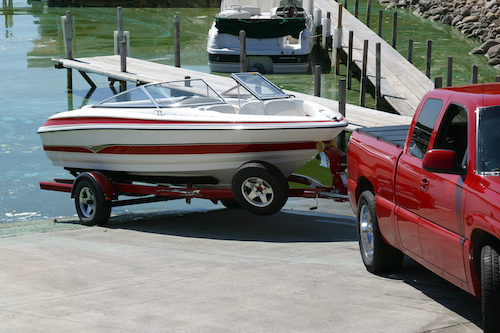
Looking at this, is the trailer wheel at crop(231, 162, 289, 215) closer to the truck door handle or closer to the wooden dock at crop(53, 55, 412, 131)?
the truck door handle

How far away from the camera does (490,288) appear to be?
206 inches

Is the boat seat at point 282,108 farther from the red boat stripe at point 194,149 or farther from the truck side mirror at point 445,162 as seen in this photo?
the truck side mirror at point 445,162

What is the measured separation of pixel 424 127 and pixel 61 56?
2474 centimetres

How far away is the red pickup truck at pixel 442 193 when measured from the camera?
5371 mm

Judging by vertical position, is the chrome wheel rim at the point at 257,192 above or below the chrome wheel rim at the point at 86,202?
above

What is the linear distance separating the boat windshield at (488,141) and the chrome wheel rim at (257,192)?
14.3 feet

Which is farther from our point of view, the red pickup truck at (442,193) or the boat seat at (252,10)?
the boat seat at (252,10)

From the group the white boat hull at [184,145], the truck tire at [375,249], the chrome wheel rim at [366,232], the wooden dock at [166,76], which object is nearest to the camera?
the truck tire at [375,249]

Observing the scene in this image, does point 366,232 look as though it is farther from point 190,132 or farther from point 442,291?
point 190,132

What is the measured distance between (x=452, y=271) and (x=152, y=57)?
81.5 feet

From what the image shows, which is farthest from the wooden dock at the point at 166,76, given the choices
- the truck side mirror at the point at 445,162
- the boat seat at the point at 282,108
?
the truck side mirror at the point at 445,162

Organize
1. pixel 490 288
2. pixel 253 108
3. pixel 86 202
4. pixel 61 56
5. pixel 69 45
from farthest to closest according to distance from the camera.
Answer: pixel 61 56 < pixel 69 45 < pixel 86 202 < pixel 253 108 < pixel 490 288

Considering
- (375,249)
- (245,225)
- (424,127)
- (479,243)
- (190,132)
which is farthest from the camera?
(245,225)

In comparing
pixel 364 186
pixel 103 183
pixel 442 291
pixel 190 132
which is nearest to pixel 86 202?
pixel 103 183
